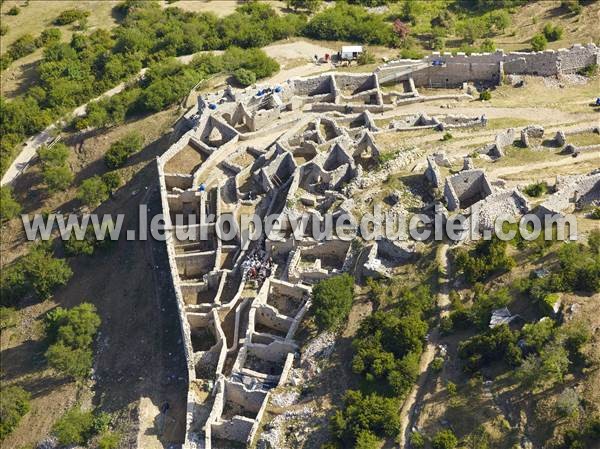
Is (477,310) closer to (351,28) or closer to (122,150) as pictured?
(122,150)

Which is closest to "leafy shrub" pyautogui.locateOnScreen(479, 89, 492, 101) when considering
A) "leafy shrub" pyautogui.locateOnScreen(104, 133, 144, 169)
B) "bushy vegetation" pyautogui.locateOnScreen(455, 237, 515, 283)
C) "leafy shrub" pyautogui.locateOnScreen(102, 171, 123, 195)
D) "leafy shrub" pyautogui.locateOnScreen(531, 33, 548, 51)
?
"leafy shrub" pyautogui.locateOnScreen(531, 33, 548, 51)

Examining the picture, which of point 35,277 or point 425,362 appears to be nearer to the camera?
point 425,362

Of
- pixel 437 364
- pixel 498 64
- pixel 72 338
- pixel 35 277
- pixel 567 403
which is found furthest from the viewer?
pixel 498 64

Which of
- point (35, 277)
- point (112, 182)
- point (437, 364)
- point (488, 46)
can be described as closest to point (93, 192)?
point (112, 182)

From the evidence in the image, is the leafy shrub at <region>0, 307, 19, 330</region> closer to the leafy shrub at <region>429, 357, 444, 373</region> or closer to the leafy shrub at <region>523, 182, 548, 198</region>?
the leafy shrub at <region>429, 357, 444, 373</region>

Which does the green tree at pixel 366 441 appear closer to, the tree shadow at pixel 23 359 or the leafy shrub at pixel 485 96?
the tree shadow at pixel 23 359

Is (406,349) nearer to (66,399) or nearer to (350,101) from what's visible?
(66,399)
